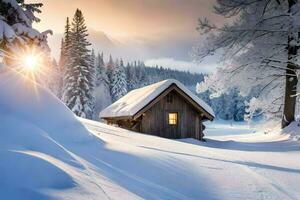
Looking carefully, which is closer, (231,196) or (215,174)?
(231,196)

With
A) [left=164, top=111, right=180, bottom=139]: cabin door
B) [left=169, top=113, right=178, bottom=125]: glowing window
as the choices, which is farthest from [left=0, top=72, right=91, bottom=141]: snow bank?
[left=169, top=113, right=178, bottom=125]: glowing window

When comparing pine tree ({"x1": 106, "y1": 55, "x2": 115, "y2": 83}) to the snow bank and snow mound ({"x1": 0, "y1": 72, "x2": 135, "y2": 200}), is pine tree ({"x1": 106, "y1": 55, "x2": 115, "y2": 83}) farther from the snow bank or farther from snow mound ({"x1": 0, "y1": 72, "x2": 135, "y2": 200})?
snow mound ({"x1": 0, "y1": 72, "x2": 135, "y2": 200})

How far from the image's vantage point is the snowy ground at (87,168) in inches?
176

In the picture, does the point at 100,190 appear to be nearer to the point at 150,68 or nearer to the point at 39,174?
the point at 39,174

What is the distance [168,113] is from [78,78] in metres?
19.2

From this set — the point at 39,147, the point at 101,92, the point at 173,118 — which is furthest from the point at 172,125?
the point at 101,92

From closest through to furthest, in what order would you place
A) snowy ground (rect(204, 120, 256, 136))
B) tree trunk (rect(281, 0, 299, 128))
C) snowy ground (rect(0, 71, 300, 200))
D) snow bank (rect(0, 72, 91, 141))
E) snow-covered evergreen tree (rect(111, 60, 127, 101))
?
snowy ground (rect(0, 71, 300, 200))
snow bank (rect(0, 72, 91, 141))
tree trunk (rect(281, 0, 299, 128))
snowy ground (rect(204, 120, 256, 136))
snow-covered evergreen tree (rect(111, 60, 127, 101))

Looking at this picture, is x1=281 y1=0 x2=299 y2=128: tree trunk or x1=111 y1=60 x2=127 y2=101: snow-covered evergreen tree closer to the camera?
x1=281 y1=0 x2=299 y2=128: tree trunk

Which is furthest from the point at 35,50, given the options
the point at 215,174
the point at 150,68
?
the point at 150,68

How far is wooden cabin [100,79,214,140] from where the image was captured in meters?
21.8

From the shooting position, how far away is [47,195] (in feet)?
13.2

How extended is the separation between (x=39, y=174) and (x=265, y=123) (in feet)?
64.6

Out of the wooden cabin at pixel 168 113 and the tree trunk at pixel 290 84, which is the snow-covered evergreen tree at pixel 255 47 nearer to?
the tree trunk at pixel 290 84

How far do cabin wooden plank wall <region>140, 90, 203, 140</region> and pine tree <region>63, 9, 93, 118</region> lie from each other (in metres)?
17.2
